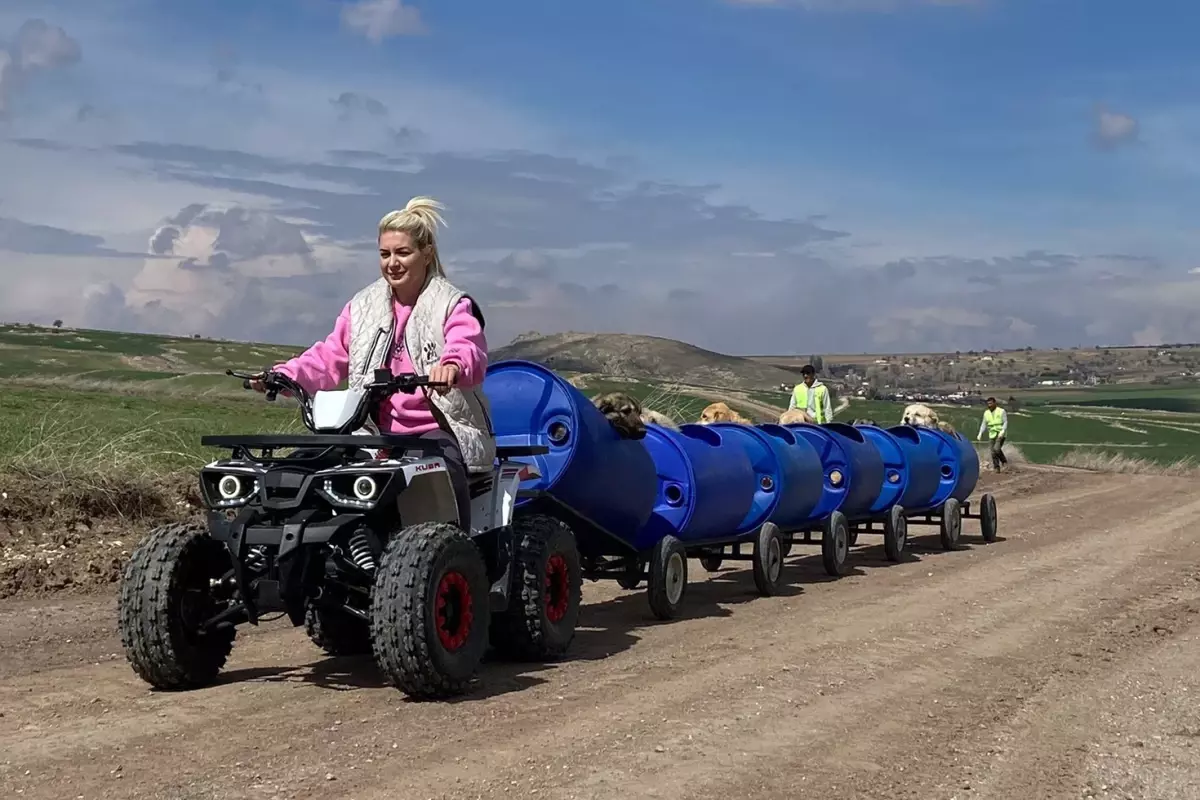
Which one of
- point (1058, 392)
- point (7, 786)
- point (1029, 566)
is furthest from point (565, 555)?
point (1058, 392)

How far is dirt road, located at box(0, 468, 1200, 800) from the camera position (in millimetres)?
5930

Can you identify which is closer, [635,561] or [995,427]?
[635,561]

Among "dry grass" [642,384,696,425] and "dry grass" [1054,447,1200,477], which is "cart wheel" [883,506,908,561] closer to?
"dry grass" [642,384,696,425]

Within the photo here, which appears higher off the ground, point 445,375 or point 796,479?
point 445,375

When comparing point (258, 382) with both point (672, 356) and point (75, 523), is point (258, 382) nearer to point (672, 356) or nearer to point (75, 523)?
→ point (75, 523)

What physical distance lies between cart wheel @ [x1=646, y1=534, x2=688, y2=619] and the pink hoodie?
345 centimetres

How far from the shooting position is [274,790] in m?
5.63

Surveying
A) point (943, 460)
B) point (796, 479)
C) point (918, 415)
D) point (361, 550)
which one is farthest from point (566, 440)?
point (918, 415)

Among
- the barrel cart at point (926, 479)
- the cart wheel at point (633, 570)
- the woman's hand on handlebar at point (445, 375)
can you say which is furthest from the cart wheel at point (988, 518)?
the woman's hand on handlebar at point (445, 375)

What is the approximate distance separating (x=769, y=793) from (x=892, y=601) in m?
6.62

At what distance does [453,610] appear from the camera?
7492mm

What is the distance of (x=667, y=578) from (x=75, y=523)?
6381 millimetres

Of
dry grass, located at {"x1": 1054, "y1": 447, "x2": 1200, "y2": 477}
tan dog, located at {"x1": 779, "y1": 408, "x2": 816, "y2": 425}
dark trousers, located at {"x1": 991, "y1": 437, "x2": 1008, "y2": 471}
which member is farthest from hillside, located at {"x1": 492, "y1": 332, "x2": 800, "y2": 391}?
tan dog, located at {"x1": 779, "y1": 408, "x2": 816, "y2": 425}

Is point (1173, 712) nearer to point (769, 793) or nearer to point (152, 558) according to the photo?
point (769, 793)
